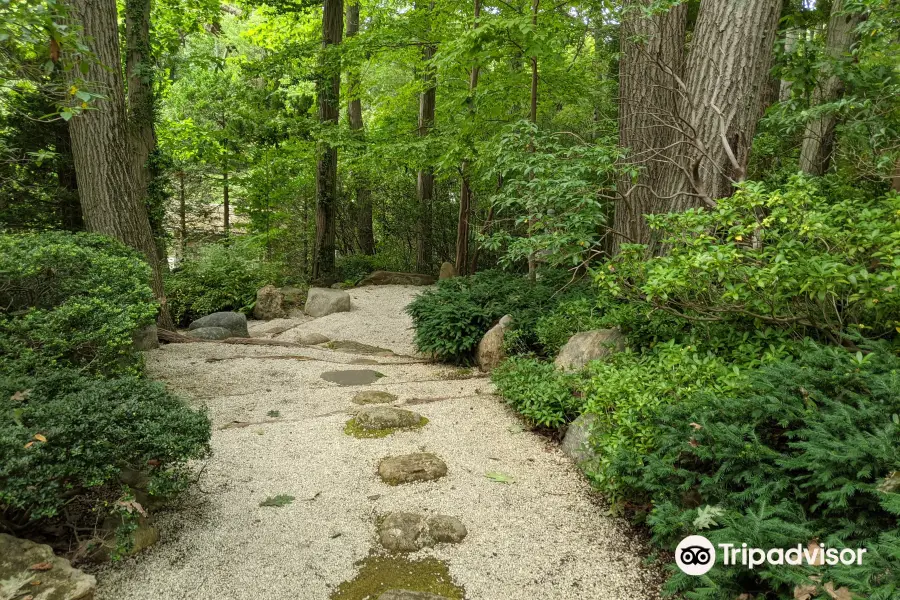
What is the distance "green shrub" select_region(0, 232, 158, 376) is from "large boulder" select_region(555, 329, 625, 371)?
11.4 feet

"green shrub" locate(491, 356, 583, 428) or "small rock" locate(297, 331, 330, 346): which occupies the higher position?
"green shrub" locate(491, 356, 583, 428)

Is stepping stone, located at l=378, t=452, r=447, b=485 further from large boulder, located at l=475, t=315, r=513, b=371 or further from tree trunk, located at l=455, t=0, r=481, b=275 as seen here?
tree trunk, located at l=455, t=0, r=481, b=275

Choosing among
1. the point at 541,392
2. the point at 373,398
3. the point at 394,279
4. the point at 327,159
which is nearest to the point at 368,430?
the point at 373,398

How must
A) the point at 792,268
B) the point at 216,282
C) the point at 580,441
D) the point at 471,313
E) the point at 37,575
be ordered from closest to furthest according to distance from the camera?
1. the point at 37,575
2. the point at 792,268
3. the point at 580,441
4. the point at 471,313
5. the point at 216,282

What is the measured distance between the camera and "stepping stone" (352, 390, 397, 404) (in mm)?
4770

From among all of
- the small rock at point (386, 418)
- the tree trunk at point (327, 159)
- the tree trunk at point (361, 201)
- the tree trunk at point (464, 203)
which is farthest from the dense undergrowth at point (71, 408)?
the tree trunk at point (361, 201)

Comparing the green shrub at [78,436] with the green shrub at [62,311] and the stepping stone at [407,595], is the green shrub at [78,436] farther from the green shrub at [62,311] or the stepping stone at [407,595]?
the stepping stone at [407,595]

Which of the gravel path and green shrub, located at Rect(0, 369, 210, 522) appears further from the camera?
the gravel path

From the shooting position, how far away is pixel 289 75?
29.7 ft

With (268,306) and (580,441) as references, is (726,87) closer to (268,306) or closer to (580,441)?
(580,441)

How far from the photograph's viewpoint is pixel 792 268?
2.85 m

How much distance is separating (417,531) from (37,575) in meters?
1.61

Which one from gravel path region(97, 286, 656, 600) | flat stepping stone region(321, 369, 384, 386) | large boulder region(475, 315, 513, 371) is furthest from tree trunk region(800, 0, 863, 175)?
flat stepping stone region(321, 369, 384, 386)

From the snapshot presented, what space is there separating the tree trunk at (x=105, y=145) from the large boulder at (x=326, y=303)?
142 inches
